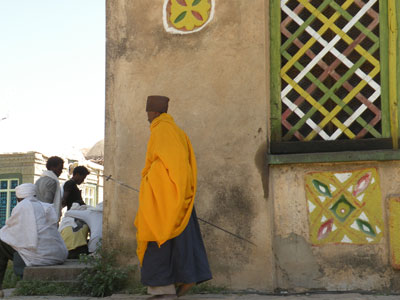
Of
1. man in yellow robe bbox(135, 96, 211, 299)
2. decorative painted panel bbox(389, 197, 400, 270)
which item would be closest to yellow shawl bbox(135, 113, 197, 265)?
man in yellow robe bbox(135, 96, 211, 299)

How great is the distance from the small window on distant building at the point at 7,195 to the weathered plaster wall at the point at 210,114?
353 inches

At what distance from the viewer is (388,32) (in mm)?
4613

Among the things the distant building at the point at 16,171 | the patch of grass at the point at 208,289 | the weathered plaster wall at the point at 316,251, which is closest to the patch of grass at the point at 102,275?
the patch of grass at the point at 208,289

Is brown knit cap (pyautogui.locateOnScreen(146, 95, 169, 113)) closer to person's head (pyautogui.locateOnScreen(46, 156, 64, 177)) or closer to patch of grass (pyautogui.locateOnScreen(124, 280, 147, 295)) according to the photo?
patch of grass (pyautogui.locateOnScreen(124, 280, 147, 295))

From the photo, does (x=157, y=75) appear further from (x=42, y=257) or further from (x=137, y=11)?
(x=42, y=257)

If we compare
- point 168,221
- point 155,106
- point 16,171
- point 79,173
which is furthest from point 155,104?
point 16,171

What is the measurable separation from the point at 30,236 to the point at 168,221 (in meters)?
2.07

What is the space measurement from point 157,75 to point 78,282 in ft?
6.37

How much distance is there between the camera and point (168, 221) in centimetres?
389

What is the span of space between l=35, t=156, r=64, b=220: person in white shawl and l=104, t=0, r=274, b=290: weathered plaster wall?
1.60m

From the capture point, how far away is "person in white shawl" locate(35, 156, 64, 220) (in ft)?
20.6

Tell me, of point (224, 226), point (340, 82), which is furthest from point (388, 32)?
point (224, 226)

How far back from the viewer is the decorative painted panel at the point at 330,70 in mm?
4613

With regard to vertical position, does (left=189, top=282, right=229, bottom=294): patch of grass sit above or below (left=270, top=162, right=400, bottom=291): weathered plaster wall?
below
